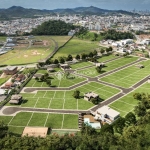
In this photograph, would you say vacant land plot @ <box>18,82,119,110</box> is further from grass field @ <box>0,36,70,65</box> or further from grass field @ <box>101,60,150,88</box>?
grass field @ <box>0,36,70,65</box>

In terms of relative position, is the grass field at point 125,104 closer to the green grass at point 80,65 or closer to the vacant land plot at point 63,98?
the vacant land plot at point 63,98

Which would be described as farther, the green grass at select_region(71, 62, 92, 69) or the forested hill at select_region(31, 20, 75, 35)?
the forested hill at select_region(31, 20, 75, 35)

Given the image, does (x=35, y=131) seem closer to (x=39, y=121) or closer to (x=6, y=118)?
(x=39, y=121)

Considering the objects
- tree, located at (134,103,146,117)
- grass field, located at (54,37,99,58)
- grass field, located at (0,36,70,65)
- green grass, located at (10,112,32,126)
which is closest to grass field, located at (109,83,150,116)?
tree, located at (134,103,146,117)

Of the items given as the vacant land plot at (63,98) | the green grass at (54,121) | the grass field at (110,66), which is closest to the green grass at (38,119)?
the green grass at (54,121)

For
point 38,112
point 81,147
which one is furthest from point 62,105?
point 81,147

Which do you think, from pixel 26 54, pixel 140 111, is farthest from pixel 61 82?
pixel 26 54
